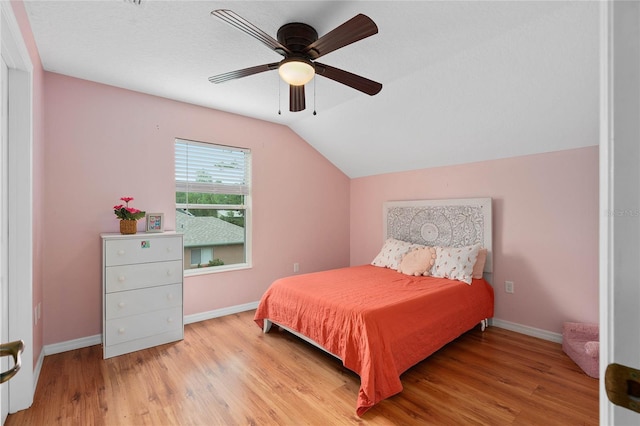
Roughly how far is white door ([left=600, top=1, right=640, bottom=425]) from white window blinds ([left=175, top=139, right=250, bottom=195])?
359 cm

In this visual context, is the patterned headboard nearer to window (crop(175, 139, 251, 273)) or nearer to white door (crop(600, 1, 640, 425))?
window (crop(175, 139, 251, 273))

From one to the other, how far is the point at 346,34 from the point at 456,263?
2487mm

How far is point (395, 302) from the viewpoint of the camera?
2408 mm

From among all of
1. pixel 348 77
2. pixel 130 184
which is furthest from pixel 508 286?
pixel 130 184

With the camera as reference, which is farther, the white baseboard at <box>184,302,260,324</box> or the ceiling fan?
the white baseboard at <box>184,302,260,324</box>

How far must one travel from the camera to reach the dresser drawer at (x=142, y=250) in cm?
268

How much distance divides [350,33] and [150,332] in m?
2.93

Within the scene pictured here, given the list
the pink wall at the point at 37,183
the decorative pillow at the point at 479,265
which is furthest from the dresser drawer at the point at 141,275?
the decorative pillow at the point at 479,265

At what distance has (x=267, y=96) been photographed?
128 inches

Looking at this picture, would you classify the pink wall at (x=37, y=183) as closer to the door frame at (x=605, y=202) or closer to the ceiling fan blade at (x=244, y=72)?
the ceiling fan blade at (x=244, y=72)

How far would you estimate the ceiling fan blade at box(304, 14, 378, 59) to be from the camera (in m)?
1.56

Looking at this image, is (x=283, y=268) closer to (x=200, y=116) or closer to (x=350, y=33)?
(x=200, y=116)

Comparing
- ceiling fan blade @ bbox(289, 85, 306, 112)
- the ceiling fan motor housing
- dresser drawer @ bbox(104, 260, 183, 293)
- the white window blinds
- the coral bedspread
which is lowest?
the coral bedspread

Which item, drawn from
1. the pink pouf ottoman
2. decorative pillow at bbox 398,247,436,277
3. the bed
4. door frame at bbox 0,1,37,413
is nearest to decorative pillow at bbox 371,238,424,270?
the bed
